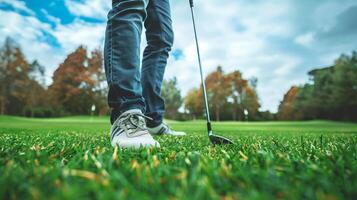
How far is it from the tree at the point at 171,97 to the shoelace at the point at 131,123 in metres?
48.6

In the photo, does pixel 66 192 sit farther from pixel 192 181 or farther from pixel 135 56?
pixel 135 56

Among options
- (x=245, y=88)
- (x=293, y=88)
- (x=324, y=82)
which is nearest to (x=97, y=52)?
(x=245, y=88)

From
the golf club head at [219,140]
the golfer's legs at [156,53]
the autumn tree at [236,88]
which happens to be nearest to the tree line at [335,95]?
the autumn tree at [236,88]

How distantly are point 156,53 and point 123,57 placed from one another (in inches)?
49.7

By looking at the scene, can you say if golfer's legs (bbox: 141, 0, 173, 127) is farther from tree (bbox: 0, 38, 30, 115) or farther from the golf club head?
tree (bbox: 0, 38, 30, 115)

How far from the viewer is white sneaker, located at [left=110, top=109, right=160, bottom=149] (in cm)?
158

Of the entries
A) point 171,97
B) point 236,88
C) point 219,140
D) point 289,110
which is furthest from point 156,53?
point 289,110

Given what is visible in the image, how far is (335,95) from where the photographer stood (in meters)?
31.1

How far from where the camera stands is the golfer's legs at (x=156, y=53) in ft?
8.91

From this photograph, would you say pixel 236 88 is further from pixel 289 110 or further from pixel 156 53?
pixel 156 53

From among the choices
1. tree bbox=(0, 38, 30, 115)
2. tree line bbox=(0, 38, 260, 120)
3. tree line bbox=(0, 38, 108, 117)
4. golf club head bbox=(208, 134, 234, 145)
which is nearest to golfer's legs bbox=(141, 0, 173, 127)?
golf club head bbox=(208, 134, 234, 145)

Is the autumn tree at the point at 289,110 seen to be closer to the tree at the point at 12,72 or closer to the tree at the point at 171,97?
the tree at the point at 171,97

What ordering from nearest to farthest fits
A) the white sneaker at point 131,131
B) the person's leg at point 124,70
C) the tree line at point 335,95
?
1. the white sneaker at point 131,131
2. the person's leg at point 124,70
3. the tree line at point 335,95

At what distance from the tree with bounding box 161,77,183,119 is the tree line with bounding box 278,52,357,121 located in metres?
20.5
